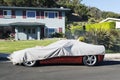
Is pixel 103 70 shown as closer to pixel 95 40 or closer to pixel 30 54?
pixel 30 54

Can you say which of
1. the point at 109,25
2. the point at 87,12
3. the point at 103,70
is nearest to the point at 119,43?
the point at 103,70

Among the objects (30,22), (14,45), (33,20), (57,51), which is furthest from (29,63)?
(33,20)

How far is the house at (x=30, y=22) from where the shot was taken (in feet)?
166

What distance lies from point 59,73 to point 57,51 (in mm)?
2458

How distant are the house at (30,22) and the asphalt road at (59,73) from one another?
35.3 m

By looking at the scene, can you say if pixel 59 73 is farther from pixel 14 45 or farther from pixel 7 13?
pixel 7 13

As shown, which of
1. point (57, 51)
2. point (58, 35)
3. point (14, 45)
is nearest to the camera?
point (57, 51)

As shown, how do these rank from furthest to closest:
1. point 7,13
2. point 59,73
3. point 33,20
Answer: point 33,20 → point 7,13 → point 59,73

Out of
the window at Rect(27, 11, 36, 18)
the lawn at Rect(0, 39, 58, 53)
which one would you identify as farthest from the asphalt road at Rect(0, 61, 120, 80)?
the window at Rect(27, 11, 36, 18)

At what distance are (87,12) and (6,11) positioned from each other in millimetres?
34913

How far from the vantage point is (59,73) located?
527 inches

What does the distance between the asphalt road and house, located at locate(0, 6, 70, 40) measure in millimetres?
35349

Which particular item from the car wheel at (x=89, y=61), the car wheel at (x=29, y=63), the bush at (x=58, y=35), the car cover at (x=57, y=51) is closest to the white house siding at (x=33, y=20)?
the bush at (x=58, y=35)

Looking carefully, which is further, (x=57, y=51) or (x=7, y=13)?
(x=7, y=13)
